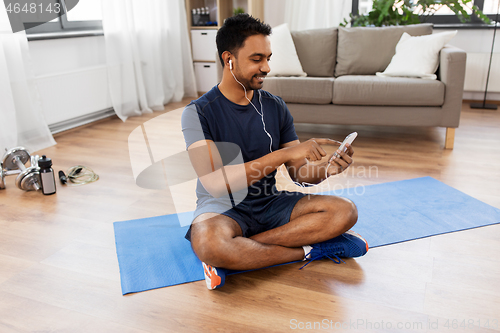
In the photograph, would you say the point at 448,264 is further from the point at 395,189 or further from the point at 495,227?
the point at 395,189

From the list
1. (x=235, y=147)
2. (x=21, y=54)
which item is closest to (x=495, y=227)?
(x=235, y=147)

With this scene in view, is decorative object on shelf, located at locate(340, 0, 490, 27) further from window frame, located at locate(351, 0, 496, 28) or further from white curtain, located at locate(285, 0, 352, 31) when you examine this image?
white curtain, located at locate(285, 0, 352, 31)

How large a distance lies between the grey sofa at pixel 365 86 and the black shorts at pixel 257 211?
5.45 feet

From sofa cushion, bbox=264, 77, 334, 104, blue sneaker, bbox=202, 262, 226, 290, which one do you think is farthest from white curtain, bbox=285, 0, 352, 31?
blue sneaker, bbox=202, 262, 226, 290

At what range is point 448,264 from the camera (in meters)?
1.60

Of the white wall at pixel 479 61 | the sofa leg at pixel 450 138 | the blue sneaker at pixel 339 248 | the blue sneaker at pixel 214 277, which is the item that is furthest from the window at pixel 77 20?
the white wall at pixel 479 61

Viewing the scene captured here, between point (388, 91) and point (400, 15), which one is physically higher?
point (400, 15)

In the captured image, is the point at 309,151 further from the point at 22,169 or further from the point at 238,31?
the point at 22,169

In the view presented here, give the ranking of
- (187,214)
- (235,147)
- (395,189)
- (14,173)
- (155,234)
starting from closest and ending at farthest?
(235,147) < (155,234) < (187,214) < (395,189) < (14,173)

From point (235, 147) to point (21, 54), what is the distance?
7.30 ft

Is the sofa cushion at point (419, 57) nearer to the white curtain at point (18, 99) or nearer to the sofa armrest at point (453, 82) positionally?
the sofa armrest at point (453, 82)

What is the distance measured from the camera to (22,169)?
2436mm

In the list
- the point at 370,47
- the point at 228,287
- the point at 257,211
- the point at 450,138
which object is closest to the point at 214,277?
the point at 228,287

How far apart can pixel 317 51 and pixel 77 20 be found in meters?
2.15
